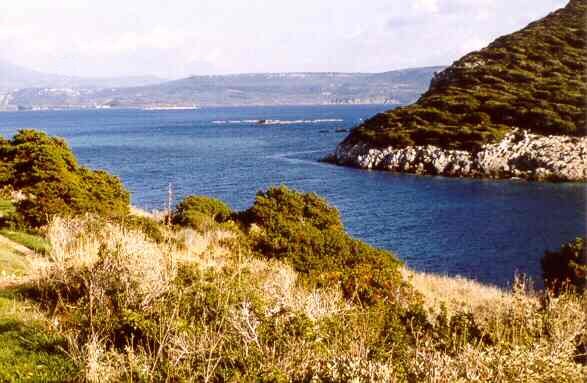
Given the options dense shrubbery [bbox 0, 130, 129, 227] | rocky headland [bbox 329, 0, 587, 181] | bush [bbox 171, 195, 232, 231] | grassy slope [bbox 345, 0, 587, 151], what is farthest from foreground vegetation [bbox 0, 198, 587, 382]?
grassy slope [bbox 345, 0, 587, 151]

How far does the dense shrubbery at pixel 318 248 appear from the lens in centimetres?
1471

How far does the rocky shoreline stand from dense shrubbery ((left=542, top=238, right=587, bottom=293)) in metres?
39.6

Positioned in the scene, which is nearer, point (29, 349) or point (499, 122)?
point (29, 349)

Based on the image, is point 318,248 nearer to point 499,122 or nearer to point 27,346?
point 27,346

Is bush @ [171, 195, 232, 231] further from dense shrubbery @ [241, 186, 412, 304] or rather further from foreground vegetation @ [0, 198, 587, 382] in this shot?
foreground vegetation @ [0, 198, 587, 382]

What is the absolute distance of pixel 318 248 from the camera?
65.3 feet

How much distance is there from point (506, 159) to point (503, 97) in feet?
65.3

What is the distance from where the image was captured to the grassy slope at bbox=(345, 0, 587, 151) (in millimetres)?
70125

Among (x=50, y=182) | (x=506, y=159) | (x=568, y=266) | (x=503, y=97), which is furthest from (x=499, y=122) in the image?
(x=50, y=182)

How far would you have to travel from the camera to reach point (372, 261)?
766 inches

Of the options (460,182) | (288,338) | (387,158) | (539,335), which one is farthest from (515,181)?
(288,338)

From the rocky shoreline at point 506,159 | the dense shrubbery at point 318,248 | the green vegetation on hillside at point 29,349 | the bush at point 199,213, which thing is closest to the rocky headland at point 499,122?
the rocky shoreline at point 506,159

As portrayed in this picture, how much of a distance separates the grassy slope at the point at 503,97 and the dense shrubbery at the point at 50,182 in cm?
5223

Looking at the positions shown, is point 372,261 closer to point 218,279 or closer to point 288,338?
point 218,279
